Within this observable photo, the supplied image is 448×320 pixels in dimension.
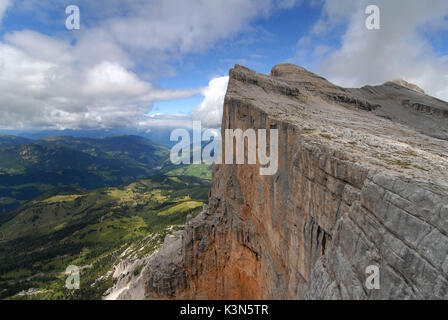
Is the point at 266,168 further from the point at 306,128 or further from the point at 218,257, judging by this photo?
the point at 218,257

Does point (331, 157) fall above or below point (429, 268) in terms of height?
above

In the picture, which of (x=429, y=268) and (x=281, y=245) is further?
(x=281, y=245)

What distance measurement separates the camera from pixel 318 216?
631 inches

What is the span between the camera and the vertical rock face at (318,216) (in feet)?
29.5

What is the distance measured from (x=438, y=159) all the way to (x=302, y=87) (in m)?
37.9

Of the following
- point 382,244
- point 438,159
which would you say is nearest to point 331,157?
point 382,244

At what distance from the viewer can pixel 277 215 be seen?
77.7 feet

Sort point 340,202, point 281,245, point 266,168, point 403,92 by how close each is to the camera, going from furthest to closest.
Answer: point 403,92 → point 266,168 → point 281,245 → point 340,202

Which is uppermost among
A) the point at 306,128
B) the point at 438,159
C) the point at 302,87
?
the point at 302,87

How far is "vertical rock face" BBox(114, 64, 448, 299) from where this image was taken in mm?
9000
